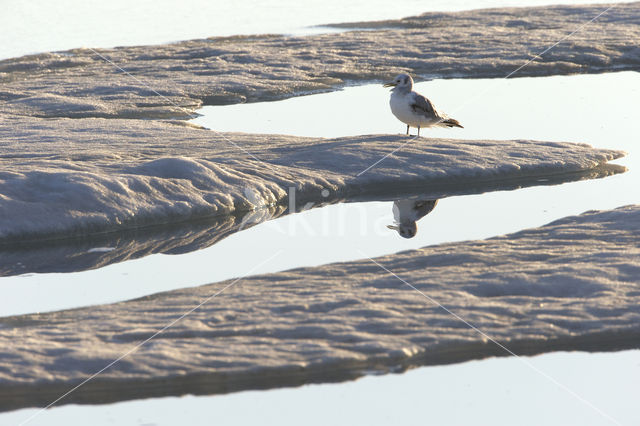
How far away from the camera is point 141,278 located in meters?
9.70

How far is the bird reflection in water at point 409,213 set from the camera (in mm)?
11307

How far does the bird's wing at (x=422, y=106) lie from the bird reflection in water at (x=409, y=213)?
4.52 feet

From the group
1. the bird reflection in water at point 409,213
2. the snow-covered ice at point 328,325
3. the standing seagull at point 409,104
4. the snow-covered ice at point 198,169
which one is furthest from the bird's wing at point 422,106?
the snow-covered ice at point 328,325

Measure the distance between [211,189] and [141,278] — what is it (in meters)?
2.46

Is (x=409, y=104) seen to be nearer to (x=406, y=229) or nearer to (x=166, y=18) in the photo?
(x=406, y=229)

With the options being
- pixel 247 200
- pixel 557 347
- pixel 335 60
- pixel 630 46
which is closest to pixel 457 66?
pixel 335 60

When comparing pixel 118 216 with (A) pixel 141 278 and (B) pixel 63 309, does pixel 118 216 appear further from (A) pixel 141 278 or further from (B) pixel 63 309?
(B) pixel 63 309

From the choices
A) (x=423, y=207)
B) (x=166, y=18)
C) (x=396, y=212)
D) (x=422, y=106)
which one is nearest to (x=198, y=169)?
(x=396, y=212)

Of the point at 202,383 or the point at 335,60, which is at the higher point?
the point at 335,60

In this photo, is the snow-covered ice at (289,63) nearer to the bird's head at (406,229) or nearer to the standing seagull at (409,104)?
the standing seagull at (409,104)

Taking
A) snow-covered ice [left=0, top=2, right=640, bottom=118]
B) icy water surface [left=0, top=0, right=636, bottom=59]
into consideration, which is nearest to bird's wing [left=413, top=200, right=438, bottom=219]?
snow-covered ice [left=0, top=2, right=640, bottom=118]

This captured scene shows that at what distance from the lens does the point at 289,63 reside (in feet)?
72.1

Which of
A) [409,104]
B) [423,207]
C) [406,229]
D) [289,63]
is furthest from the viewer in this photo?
[289,63]

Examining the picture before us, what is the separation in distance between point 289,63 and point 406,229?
11.3 metres
